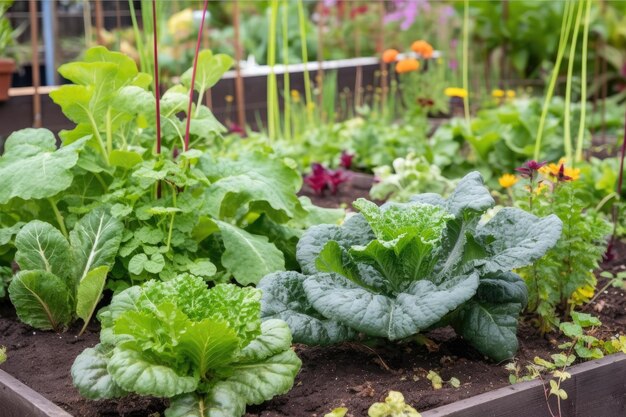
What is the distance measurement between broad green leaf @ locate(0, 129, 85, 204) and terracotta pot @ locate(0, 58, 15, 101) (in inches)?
120

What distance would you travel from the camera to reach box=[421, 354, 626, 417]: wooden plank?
236 centimetres

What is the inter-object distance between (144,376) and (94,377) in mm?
211

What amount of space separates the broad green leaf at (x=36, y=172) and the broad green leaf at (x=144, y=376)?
849 mm

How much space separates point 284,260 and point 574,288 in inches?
40.6

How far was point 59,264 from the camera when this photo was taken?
2.99 m

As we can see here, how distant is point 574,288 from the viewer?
300 centimetres

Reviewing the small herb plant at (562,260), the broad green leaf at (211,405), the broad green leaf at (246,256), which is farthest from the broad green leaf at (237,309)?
the small herb plant at (562,260)

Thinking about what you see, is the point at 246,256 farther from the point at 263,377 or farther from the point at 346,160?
the point at 346,160

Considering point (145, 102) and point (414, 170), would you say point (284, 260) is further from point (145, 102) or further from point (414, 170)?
point (414, 170)

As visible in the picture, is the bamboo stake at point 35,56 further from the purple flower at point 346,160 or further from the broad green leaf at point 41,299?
the broad green leaf at point 41,299

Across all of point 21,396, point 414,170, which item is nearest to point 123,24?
point 414,170

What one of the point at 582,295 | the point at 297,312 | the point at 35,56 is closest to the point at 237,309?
the point at 297,312

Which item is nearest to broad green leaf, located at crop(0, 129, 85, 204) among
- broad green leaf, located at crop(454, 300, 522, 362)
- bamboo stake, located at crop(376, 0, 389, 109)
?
broad green leaf, located at crop(454, 300, 522, 362)

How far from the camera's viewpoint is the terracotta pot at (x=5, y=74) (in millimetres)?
5945
